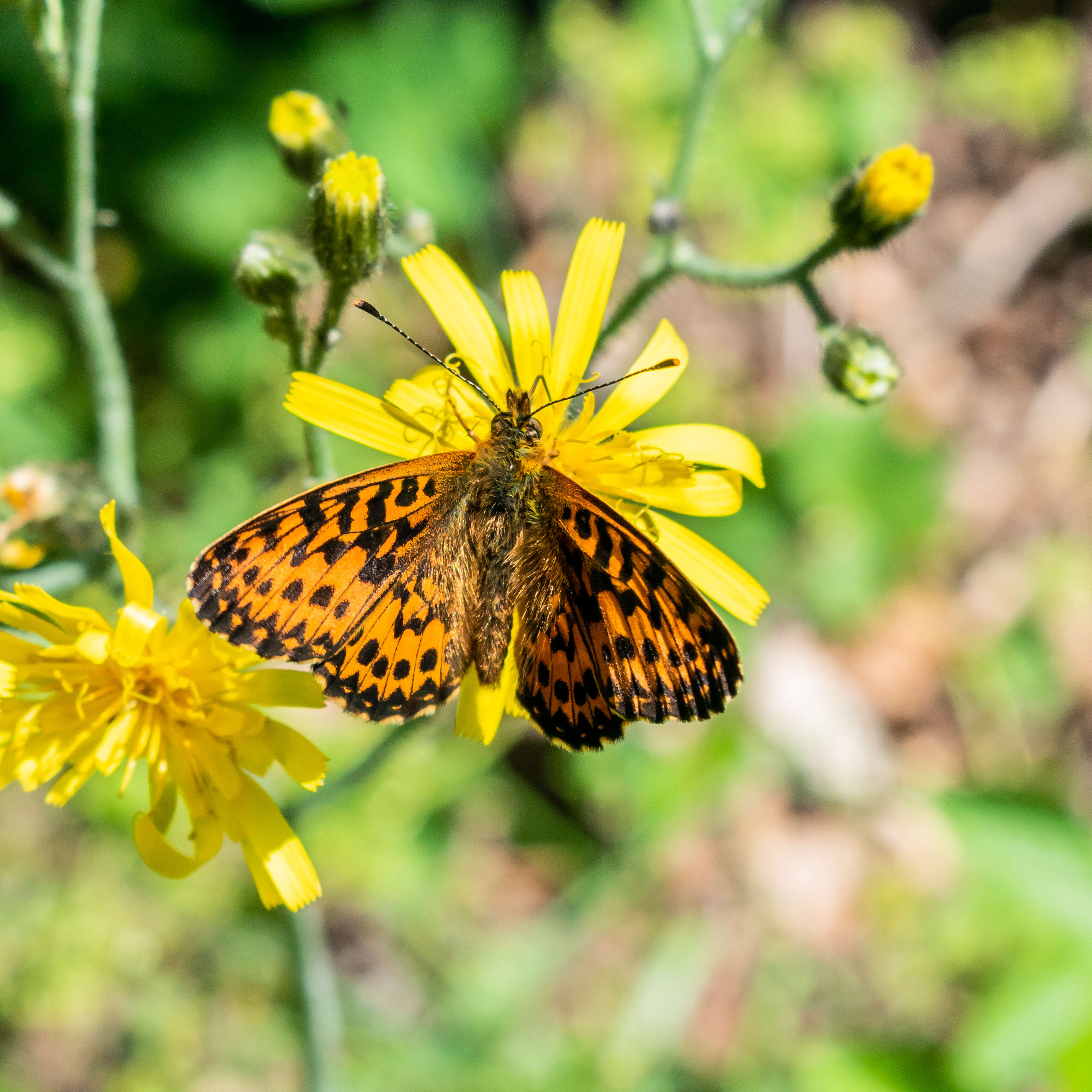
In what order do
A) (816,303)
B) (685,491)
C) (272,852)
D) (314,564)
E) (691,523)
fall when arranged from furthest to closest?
(691,523) → (816,303) → (685,491) → (272,852) → (314,564)

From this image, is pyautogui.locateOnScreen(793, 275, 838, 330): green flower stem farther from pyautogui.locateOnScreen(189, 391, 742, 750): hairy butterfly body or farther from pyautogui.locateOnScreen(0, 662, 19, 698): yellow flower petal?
pyautogui.locateOnScreen(0, 662, 19, 698): yellow flower petal

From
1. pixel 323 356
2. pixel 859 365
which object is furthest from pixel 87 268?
pixel 859 365

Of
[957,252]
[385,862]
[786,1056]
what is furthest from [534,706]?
[957,252]

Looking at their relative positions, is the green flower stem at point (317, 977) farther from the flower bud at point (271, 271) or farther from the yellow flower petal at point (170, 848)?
the flower bud at point (271, 271)

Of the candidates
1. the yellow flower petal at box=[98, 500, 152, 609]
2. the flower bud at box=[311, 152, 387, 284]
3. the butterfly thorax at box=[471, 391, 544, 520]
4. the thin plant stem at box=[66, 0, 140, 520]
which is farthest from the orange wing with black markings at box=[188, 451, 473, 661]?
the thin plant stem at box=[66, 0, 140, 520]

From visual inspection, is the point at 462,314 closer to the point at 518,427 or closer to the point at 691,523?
the point at 518,427

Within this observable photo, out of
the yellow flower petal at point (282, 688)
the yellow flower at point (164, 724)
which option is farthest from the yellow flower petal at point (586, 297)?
the yellow flower at point (164, 724)

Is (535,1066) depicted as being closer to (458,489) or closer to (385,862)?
(385,862)
